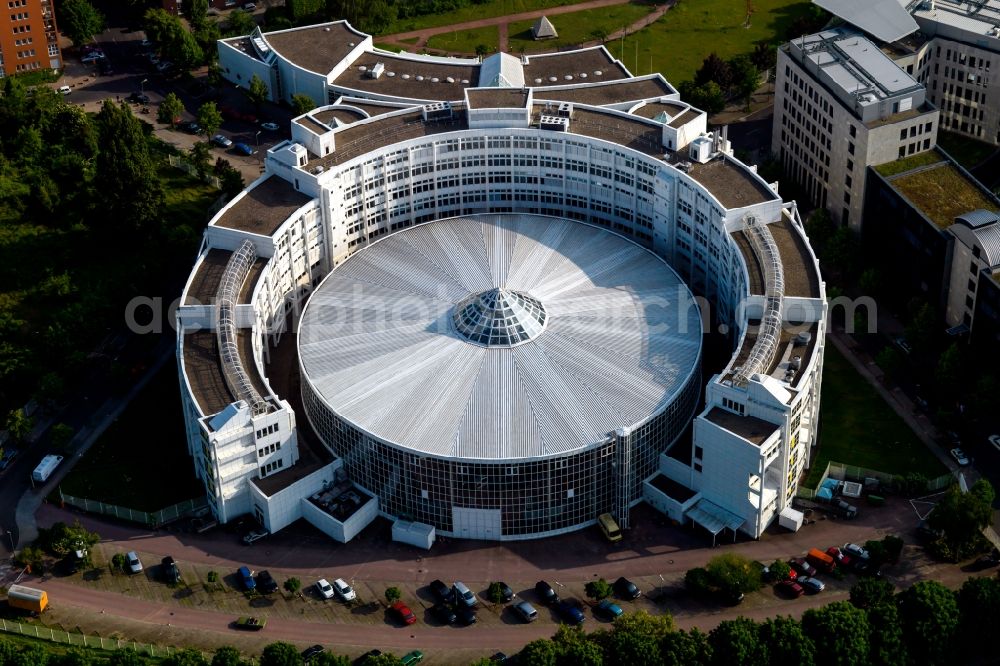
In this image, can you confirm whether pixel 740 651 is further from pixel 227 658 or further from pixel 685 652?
pixel 227 658

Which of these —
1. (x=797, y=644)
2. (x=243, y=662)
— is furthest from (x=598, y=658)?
(x=243, y=662)

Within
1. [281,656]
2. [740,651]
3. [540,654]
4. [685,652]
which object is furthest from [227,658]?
[740,651]

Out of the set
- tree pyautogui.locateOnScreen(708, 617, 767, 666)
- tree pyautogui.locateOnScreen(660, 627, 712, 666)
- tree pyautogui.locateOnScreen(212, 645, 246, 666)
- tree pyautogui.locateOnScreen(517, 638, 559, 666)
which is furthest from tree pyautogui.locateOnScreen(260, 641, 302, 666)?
tree pyautogui.locateOnScreen(708, 617, 767, 666)

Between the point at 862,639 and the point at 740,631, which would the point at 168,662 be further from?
the point at 862,639

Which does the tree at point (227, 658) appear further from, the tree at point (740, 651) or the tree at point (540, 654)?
the tree at point (740, 651)

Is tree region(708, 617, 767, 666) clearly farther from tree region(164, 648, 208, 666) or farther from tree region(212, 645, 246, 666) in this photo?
tree region(164, 648, 208, 666)
